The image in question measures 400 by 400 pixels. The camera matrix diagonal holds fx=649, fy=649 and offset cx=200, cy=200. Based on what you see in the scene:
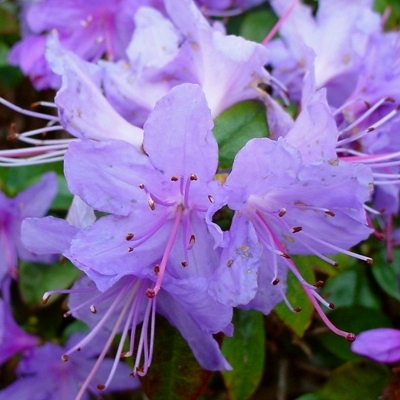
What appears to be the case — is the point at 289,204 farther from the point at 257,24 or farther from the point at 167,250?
the point at 257,24

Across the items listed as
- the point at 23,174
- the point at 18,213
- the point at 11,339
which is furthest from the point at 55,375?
the point at 23,174

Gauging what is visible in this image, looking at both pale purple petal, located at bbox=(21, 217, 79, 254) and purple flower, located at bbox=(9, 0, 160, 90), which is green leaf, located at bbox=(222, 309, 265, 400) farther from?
purple flower, located at bbox=(9, 0, 160, 90)

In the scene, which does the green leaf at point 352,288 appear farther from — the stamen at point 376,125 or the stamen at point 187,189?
the stamen at point 187,189

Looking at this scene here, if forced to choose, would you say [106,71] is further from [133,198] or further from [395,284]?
[395,284]

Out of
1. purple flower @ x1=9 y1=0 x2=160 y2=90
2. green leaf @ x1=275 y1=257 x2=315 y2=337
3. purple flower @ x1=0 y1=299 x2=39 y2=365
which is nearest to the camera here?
green leaf @ x1=275 y1=257 x2=315 y2=337

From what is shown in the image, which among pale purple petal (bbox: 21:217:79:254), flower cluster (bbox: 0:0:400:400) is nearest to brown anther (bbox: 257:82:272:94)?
flower cluster (bbox: 0:0:400:400)

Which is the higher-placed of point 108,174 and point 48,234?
point 108,174
